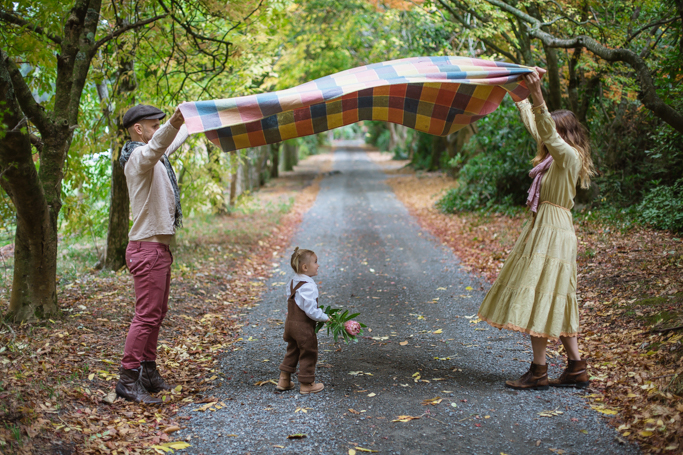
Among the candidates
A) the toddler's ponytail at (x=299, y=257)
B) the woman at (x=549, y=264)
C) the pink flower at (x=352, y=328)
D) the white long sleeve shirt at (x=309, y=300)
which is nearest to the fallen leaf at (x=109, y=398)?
the white long sleeve shirt at (x=309, y=300)

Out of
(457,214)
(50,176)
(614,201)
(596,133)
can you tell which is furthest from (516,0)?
(50,176)

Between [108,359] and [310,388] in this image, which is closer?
[310,388]

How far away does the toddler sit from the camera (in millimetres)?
4176

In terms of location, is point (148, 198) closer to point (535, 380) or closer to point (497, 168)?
point (535, 380)

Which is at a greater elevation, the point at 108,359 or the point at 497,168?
the point at 497,168

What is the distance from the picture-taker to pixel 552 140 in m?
3.96

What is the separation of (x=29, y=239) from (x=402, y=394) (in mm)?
4135

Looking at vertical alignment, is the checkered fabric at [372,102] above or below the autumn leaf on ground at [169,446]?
above

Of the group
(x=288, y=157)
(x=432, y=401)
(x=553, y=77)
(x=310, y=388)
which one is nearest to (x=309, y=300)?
(x=310, y=388)

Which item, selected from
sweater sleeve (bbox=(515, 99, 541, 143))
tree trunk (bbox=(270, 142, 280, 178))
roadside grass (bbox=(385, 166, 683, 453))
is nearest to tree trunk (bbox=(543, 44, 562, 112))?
roadside grass (bbox=(385, 166, 683, 453))

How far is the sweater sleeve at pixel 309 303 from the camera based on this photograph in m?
4.15

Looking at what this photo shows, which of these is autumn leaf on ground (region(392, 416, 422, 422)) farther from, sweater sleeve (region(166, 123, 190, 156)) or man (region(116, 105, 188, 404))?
sweater sleeve (region(166, 123, 190, 156))

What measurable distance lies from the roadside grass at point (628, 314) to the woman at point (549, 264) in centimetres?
47

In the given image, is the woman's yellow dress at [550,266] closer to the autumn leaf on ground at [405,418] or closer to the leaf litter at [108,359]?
the autumn leaf on ground at [405,418]
